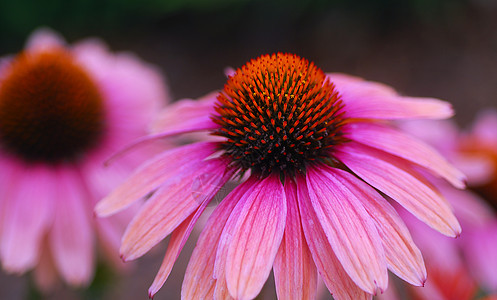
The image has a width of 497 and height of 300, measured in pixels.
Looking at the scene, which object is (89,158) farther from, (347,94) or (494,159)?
(494,159)

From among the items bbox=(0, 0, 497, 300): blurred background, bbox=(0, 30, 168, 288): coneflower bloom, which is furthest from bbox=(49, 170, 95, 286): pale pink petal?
bbox=(0, 0, 497, 300): blurred background

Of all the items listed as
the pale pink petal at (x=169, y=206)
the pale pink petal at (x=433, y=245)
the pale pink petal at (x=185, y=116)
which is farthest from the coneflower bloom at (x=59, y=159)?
the pale pink petal at (x=433, y=245)

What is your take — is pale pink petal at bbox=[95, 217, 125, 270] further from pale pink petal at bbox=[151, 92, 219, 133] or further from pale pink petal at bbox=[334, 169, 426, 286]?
pale pink petal at bbox=[334, 169, 426, 286]

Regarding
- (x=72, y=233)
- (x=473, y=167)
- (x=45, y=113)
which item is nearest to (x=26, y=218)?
(x=72, y=233)

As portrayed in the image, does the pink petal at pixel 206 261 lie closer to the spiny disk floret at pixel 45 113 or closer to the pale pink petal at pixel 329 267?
the pale pink petal at pixel 329 267

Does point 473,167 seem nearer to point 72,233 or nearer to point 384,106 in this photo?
point 384,106

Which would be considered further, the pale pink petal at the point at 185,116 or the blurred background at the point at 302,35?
the blurred background at the point at 302,35
